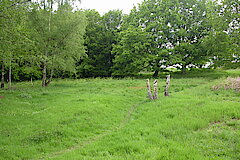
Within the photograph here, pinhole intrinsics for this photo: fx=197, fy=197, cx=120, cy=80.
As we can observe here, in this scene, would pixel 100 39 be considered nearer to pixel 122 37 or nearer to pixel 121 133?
pixel 122 37

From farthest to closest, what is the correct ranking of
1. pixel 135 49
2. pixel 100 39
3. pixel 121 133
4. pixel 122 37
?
pixel 100 39, pixel 122 37, pixel 135 49, pixel 121 133

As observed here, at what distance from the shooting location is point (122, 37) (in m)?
37.1

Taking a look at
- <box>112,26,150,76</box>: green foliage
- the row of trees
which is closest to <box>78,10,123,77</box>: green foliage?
the row of trees

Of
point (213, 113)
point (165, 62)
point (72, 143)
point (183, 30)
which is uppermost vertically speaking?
point (183, 30)

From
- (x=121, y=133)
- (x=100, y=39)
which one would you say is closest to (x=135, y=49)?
(x=100, y=39)

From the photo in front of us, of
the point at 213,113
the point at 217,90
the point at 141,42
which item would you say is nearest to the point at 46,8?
the point at 141,42

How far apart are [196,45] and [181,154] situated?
31.4m

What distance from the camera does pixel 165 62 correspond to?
35.6 meters

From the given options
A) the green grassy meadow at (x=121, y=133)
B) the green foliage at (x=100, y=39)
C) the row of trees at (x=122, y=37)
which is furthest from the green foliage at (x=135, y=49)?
the green grassy meadow at (x=121, y=133)

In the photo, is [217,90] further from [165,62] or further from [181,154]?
[165,62]

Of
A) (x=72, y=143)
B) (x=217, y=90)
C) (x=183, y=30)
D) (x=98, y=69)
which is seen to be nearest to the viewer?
(x=72, y=143)

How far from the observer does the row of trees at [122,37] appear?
19.9m

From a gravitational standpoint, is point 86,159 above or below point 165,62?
below

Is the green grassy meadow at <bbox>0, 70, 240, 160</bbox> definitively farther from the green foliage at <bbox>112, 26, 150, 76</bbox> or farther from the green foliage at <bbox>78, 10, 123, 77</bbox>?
the green foliage at <bbox>78, 10, 123, 77</bbox>
